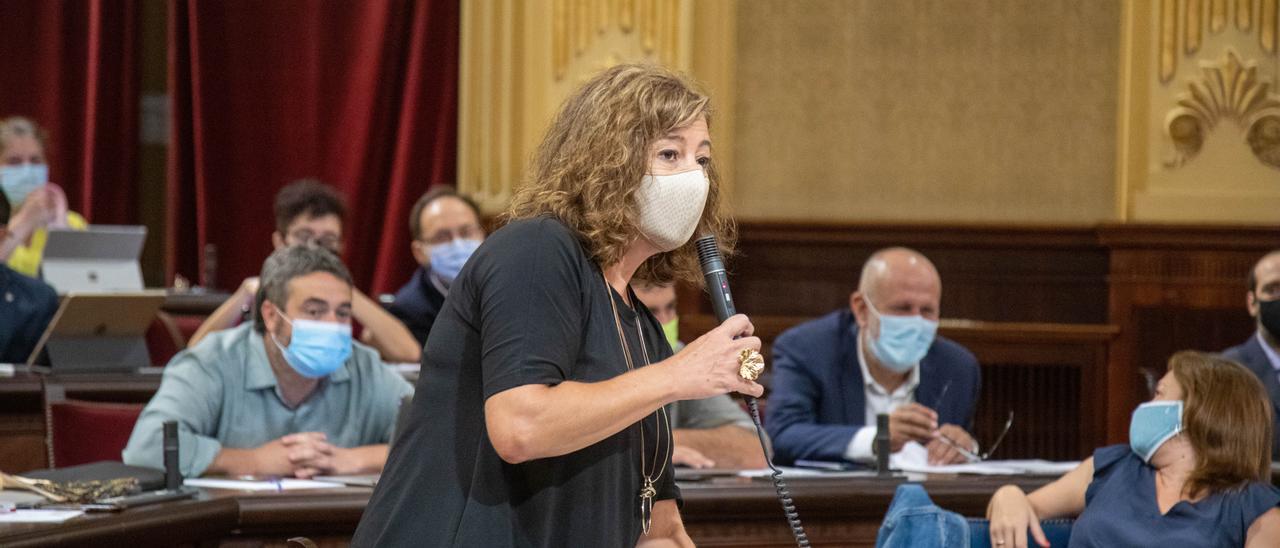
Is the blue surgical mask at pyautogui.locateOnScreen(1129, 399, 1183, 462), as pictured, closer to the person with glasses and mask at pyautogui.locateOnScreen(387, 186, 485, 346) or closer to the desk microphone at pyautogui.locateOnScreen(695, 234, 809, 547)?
the desk microphone at pyautogui.locateOnScreen(695, 234, 809, 547)

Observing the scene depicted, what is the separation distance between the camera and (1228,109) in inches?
249

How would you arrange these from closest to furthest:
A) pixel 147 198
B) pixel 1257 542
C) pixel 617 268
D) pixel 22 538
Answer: pixel 617 268
pixel 22 538
pixel 1257 542
pixel 147 198

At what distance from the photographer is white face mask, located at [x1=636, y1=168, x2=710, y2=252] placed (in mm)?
1834

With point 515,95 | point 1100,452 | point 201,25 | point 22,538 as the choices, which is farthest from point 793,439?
point 201,25

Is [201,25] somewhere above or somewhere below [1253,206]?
above

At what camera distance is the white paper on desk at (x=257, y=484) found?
3.21 metres

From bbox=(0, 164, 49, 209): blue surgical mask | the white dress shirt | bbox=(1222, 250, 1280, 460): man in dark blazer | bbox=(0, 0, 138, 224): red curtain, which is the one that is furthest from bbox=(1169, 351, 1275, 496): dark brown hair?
bbox=(0, 0, 138, 224): red curtain

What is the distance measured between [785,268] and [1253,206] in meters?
1.94

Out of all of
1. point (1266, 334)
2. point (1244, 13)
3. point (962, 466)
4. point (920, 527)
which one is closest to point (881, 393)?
point (962, 466)

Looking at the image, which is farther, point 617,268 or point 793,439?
point 793,439

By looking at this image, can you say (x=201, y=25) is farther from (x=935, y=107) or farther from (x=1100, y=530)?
(x=1100, y=530)

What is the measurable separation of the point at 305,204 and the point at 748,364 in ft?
13.6

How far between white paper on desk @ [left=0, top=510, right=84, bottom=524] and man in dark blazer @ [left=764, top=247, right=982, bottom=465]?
2.02 metres

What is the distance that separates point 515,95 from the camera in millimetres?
6500
